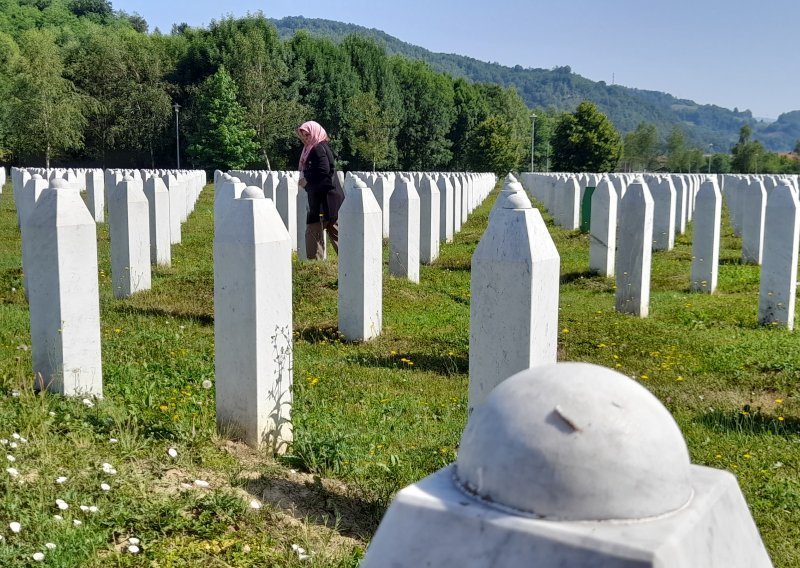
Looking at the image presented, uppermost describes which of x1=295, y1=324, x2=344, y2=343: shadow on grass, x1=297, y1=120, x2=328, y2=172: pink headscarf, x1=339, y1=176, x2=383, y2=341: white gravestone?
x1=297, y1=120, x2=328, y2=172: pink headscarf

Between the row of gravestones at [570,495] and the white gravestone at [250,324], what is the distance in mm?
3154

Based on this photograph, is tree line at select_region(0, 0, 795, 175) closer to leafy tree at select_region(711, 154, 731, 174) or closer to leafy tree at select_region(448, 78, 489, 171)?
leafy tree at select_region(448, 78, 489, 171)

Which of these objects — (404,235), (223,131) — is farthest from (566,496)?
(223,131)

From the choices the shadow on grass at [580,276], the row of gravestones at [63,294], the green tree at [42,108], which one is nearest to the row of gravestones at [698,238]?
the shadow on grass at [580,276]

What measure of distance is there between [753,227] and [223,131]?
1677 inches

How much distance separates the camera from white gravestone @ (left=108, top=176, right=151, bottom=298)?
10266 mm

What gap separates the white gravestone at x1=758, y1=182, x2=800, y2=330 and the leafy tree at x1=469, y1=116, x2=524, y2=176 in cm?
6563

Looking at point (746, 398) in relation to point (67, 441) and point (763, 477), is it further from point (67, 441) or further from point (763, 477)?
point (67, 441)

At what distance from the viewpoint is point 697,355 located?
26.6 feet

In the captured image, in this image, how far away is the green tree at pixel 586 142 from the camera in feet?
250

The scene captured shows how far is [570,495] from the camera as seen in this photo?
141 centimetres

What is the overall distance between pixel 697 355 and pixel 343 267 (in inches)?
136

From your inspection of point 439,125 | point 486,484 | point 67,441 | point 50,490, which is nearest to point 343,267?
point 67,441

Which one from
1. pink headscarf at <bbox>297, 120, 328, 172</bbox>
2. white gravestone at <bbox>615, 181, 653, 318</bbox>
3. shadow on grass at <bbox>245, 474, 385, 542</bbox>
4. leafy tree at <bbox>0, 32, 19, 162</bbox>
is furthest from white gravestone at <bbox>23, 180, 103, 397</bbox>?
leafy tree at <bbox>0, 32, 19, 162</bbox>
